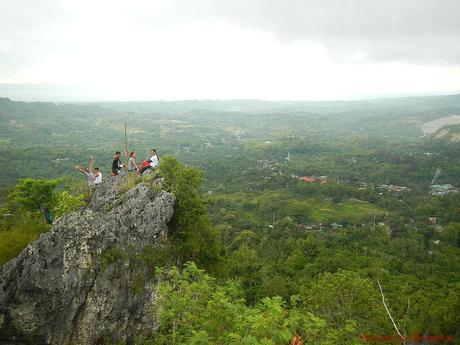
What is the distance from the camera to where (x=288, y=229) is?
2643 inches

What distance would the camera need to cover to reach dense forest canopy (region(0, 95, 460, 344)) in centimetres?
992

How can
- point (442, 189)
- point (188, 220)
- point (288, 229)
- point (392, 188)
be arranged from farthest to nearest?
1. point (392, 188)
2. point (442, 189)
3. point (288, 229)
4. point (188, 220)

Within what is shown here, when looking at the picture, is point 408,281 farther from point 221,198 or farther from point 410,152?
point 410,152

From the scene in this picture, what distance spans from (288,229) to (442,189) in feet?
188

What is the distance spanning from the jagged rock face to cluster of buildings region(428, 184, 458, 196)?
328 feet

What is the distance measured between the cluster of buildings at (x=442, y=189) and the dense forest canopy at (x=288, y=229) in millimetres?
469

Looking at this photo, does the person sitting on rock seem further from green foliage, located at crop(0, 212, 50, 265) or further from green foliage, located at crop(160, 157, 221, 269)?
green foliage, located at crop(0, 212, 50, 265)

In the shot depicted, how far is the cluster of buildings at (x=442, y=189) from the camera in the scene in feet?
315

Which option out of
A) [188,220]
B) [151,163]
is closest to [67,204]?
[151,163]

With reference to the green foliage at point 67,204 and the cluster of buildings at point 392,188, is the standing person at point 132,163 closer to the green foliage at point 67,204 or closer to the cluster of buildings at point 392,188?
the green foliage at point 67,204

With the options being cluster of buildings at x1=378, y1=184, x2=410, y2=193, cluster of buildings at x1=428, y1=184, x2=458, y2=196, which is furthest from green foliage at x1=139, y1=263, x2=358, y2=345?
cluster of buildings at x1=428, y1=184, x2=458, y2=196

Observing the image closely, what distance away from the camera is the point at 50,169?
345 feet

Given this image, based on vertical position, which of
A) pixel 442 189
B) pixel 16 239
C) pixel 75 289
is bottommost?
pixel 442 189

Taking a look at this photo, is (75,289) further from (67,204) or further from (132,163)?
(132,163)
